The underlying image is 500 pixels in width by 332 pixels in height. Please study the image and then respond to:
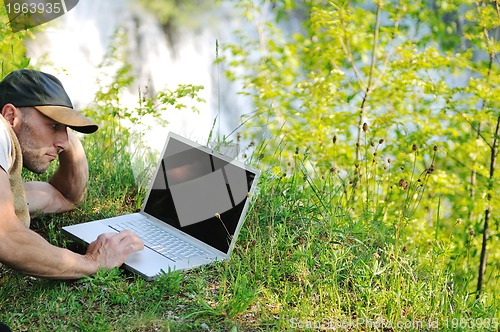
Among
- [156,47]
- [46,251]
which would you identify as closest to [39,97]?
[46,251]

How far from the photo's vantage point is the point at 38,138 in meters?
2.83

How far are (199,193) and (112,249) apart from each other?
0.50 metres

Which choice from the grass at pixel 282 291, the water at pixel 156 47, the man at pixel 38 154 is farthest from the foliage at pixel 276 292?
the water at pixel 156 47

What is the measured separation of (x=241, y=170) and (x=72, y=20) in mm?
9534

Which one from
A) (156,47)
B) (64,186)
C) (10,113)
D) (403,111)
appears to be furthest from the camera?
(156,47)

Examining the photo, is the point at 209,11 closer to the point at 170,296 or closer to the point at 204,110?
the point at 204,110

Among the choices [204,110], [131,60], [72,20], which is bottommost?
[204,110]

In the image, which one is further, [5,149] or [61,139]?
[61,139]

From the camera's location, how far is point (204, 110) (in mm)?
11336

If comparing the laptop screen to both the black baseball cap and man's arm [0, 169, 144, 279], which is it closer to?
man's arm [0, 169, 144, 279]

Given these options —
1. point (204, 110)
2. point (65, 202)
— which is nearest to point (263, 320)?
point (65, 202)

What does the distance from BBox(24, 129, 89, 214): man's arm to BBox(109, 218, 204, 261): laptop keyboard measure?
33 cm

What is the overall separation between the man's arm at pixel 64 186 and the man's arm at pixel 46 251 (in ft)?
2.10

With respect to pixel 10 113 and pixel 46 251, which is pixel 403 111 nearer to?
pixel 10 113
